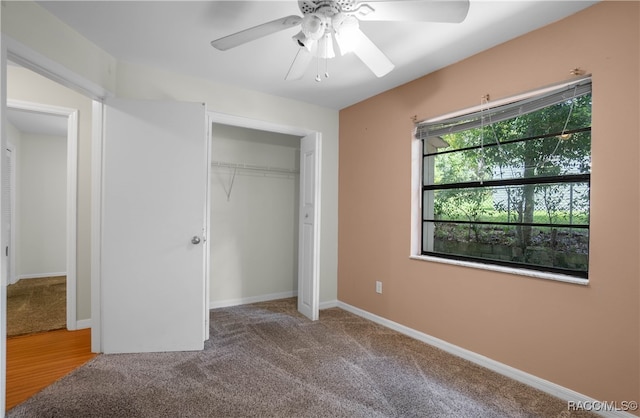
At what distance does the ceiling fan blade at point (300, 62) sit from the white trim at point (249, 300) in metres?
2.72

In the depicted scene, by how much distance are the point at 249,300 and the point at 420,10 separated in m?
3.51

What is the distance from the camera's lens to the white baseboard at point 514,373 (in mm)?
1879

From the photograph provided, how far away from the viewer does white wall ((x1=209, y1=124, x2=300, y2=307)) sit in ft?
12.5

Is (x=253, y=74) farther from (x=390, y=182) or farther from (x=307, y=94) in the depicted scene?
(x=390, y=182)

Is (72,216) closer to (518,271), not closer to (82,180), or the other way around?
(82,180)

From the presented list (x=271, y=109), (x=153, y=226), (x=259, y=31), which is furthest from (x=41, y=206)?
(x=259, y=31)

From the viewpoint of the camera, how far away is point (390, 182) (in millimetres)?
3225

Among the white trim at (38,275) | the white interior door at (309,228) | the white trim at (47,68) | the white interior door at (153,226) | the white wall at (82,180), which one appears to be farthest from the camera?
the white trim at (38,275)

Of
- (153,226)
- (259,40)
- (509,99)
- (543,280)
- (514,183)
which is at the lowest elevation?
(543,280)

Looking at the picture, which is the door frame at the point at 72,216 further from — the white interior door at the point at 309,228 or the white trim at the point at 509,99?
the white trim at the point at 509,99

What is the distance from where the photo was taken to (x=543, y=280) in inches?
83.4

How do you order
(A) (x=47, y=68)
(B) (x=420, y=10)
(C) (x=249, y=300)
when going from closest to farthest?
(B) (x=420, y=10) < (A) (x=47, y=68) < (C) (x=249, y=300)

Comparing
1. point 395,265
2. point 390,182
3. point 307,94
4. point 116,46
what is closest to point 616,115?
point 390,182
